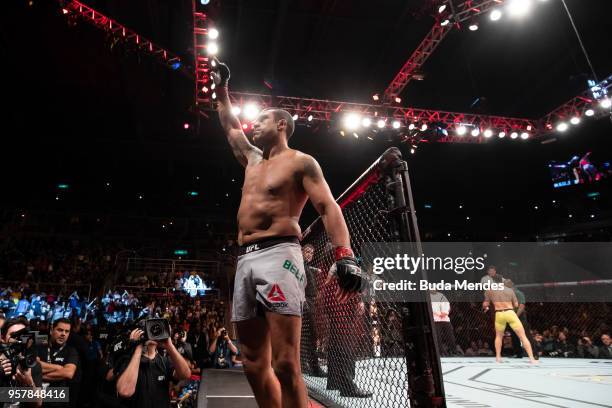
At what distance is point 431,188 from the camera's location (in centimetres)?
1761

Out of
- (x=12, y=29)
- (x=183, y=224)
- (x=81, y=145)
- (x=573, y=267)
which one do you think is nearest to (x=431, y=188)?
(x=573, y=267)


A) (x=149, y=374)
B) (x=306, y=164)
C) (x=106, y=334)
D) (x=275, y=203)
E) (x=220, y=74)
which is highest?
(x=220, y=74)

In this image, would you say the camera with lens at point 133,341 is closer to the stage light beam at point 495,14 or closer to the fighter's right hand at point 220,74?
the fighter's right hand at point 220,74

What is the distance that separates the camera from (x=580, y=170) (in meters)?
13.5

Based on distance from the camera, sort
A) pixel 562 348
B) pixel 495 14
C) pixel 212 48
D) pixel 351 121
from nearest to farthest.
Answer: pixel 495 14 → pixel 212 48 → pixel 562 348 → pixel 351 121

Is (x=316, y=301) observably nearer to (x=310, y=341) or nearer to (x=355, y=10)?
(x=310, y=341)

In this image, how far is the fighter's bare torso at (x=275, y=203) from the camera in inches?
62.6

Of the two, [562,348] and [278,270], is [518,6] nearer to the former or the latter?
[562,348]

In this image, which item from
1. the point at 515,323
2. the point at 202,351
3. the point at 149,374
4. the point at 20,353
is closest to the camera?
the point at 20,353

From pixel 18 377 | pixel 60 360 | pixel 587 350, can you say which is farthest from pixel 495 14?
pixel 18 377

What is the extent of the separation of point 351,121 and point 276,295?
26.2ft

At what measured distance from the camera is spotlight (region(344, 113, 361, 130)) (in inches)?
351

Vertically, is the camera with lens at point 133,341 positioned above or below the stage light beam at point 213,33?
below

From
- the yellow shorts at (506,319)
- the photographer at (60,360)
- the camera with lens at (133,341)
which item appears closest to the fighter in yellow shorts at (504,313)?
the yellow shorts at (506,319)
